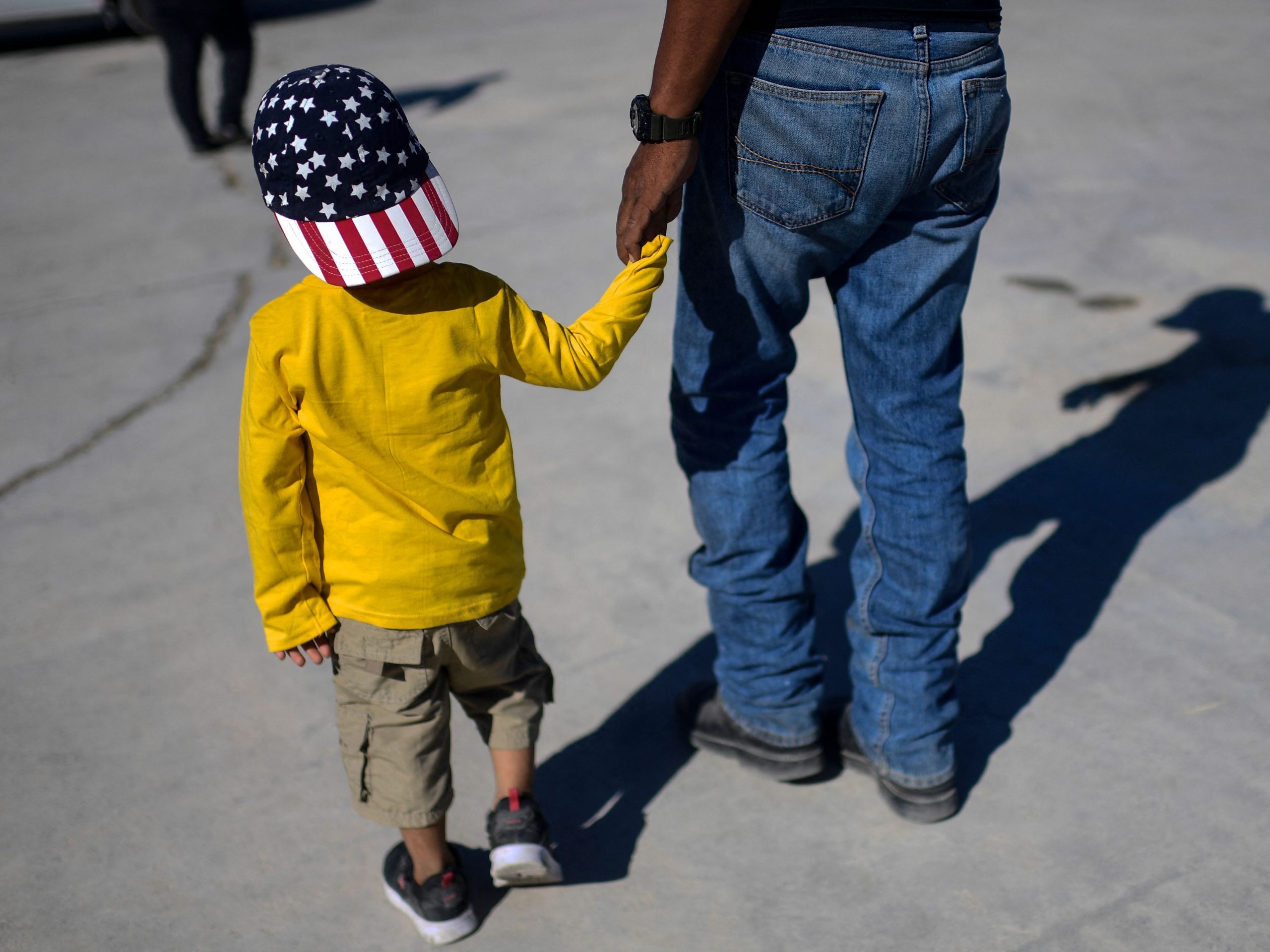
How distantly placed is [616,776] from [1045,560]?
114 centimetres

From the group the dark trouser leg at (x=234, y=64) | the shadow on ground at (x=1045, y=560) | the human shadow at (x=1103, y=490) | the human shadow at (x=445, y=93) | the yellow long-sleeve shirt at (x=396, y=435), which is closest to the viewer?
the yellow long-sleeve shirt at (x=396, y=435)

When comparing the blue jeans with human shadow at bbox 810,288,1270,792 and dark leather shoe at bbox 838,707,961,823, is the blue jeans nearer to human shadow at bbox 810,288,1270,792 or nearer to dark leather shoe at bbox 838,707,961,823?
dark leather shoe at bbox 838,707,961,823

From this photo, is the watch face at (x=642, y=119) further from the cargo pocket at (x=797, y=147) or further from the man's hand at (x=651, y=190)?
the cargo pocket at (x=797, y=147)

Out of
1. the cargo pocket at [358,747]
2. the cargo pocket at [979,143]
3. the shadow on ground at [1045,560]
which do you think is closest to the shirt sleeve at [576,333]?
the cargo pocket at [979,143]

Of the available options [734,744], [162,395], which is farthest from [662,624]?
[162,395]

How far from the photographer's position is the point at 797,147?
5.24 feet

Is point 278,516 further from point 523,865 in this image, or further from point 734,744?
point 734,744

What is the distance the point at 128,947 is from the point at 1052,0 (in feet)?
26.1

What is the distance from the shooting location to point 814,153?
62.8 inches

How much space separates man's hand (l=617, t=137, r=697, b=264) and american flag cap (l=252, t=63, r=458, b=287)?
296 millimetres

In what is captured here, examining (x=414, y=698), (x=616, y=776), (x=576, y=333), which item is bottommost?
(x=616, y=776)

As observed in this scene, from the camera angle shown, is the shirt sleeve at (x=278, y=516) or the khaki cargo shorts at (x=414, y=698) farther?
the khaki cargo shorts at (x=414, y=698)

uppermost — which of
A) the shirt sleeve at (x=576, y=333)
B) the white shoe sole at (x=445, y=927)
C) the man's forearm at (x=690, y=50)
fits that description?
the man's forearm at (x=690, y=50)

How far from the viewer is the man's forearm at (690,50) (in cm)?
148
